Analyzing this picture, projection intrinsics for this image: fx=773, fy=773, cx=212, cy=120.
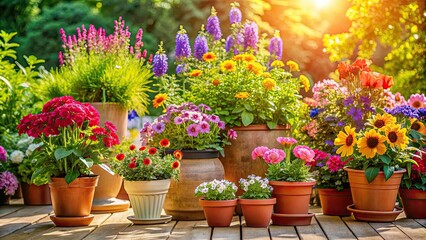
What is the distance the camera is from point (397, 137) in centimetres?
473

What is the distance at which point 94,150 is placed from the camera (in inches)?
192

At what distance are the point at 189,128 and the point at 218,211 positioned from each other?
2.19ft

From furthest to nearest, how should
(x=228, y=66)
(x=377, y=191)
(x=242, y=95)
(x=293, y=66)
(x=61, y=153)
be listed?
(x=293, y=66), (x=228, y=66), (x=242, y=95), (x=377, y=191), (x=61, y=153)

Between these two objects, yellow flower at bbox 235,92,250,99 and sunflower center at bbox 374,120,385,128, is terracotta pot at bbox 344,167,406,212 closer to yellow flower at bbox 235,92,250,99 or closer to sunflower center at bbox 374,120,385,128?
sunflower center at bbox 374,120,385,128

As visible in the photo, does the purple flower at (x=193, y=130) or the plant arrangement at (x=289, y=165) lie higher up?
the purple flower at (x=193, y=130)

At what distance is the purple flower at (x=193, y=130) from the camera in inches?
199

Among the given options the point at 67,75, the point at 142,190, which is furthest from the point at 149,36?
the point at 142,190

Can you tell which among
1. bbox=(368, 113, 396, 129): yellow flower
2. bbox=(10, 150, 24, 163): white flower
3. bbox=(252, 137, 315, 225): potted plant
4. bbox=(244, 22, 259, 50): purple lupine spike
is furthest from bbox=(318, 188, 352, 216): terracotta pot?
bbox=(10, 150, 24, 163): white flower

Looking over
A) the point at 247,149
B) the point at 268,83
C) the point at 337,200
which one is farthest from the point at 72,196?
the point at 337,200

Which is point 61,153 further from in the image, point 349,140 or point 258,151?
point 349,140

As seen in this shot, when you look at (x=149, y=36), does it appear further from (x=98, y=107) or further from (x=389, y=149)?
(x=389, y=149)

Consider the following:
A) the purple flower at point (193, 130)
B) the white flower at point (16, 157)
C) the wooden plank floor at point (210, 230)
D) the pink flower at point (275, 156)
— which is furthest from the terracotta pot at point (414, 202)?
the white flower at point (16, 157)

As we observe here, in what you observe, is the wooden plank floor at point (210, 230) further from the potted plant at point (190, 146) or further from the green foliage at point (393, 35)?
the green foliage at point (393, 35)

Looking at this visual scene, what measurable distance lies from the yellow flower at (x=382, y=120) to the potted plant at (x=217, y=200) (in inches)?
39.4
